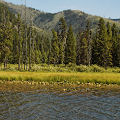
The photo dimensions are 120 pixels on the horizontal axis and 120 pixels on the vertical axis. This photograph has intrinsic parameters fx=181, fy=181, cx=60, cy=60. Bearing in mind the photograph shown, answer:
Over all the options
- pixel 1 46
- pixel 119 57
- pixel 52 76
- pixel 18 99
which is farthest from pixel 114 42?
pixel 18 99

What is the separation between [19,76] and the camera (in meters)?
24.5

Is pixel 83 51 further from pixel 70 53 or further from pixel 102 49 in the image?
pixel 102 49

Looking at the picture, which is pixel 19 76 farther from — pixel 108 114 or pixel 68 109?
pixel 108 114

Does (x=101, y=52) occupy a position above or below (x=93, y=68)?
above

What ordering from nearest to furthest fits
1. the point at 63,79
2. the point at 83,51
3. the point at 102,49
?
1. the point at 63,79
2. the point at 102,49
3. the point at 83,51

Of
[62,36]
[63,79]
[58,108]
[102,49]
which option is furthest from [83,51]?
[58,108]

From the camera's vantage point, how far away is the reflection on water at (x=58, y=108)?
1022 centimetres

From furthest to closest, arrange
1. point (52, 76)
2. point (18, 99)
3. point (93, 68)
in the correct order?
point (93, 68), point (52, 76), point (18, 99)

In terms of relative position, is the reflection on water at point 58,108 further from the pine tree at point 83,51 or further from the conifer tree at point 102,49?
the pine tree at point 83,51

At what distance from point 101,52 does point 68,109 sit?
43308 millimetres

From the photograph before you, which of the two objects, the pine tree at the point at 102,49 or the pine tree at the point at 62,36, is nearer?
the pine tree at the point at 102,49

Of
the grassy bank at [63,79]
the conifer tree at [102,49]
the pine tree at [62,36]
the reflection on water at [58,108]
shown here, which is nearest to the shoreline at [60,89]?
the grassy bank at [63,79]

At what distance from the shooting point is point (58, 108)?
11.9 meters

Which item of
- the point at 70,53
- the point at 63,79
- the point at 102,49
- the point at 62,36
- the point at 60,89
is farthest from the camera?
the point at 62,36
